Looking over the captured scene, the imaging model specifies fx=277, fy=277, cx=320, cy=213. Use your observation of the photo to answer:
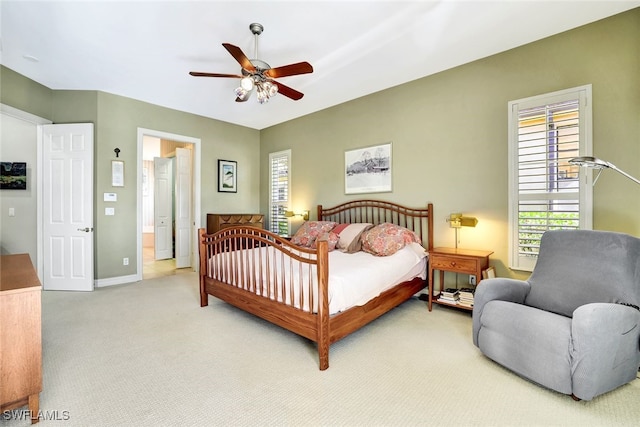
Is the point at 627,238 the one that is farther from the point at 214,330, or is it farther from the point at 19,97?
the point at 19,97

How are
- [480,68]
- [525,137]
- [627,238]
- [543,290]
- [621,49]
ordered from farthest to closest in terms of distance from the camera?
[480,68] < [525,137] < [621,49] < [543,290] < [627,238]

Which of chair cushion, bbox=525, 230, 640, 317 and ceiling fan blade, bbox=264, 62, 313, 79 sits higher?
ceiling fan blade, bbox=264, 62, 313, 79

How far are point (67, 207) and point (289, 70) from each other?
3.91m

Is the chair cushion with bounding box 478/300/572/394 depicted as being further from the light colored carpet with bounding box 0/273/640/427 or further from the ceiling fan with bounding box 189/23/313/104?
the ceiling fan with bounding box 189/23/313/104

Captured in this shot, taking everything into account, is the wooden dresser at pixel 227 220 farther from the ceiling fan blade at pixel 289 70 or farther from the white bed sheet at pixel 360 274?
the ceiling fan blade at pixel 289 70

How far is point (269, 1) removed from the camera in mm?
2305

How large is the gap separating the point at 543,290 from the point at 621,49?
2.26 metres

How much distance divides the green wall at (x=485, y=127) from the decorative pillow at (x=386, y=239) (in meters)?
0.50

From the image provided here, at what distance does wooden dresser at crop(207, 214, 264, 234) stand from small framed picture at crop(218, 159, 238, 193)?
70 centimetres

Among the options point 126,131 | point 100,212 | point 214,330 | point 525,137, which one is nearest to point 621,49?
point 525,137

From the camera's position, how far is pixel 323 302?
2.07 m

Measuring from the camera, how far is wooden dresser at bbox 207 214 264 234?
4.95 metres

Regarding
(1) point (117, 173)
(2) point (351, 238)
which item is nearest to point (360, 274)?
(2) point (351, 238)

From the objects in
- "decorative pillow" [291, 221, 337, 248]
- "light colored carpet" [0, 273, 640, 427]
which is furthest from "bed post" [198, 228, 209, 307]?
"decorative pillow" [291, 221, 337, 248]
